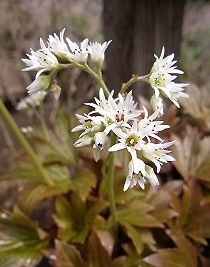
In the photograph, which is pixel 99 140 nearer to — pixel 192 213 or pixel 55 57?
pixel 55 57

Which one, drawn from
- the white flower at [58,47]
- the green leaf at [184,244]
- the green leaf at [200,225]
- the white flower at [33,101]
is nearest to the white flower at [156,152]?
the white flower at [58,47]

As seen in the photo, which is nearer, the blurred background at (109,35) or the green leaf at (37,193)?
the green leaf at (37,193)

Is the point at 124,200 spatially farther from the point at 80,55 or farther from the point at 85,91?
the point at 85,91

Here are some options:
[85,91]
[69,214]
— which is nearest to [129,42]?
[69,214]

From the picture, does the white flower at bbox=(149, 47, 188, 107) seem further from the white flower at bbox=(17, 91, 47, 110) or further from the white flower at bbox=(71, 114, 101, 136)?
the white flower at bbox=(17, 91, 47, 110)

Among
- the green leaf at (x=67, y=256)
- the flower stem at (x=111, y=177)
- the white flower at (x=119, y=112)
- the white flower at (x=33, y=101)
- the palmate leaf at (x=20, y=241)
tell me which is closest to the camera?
the white flower at (x=119, y=112)

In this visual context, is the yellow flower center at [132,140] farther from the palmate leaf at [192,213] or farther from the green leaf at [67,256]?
the palmate leaf at [192,213]
